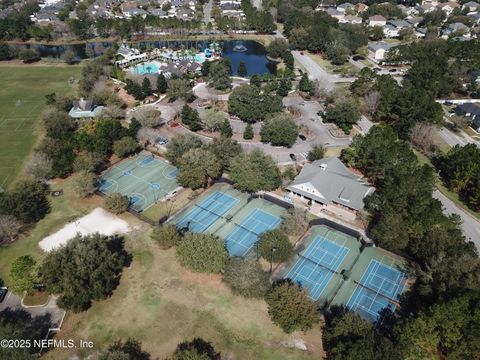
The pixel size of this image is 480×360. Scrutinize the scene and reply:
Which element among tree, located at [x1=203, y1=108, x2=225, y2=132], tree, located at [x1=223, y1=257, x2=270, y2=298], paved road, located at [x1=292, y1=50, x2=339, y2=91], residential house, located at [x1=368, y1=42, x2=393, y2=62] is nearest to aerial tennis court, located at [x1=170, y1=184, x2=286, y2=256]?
tree, located at [x1=223, y1=257, x2=270, y2=298]

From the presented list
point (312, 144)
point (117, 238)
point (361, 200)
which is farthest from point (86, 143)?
point (361, 200)

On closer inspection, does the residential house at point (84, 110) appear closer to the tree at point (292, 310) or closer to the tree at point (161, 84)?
the tree at point (161, 84)

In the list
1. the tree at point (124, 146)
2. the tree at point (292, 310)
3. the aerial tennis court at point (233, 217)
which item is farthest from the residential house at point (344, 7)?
the tree at point (292, 310)

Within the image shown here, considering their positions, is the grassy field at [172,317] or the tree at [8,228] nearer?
the grassy field at [172,317]

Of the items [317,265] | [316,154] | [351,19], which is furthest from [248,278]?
[351,19]

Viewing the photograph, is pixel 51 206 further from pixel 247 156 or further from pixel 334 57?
pixel 334 57
